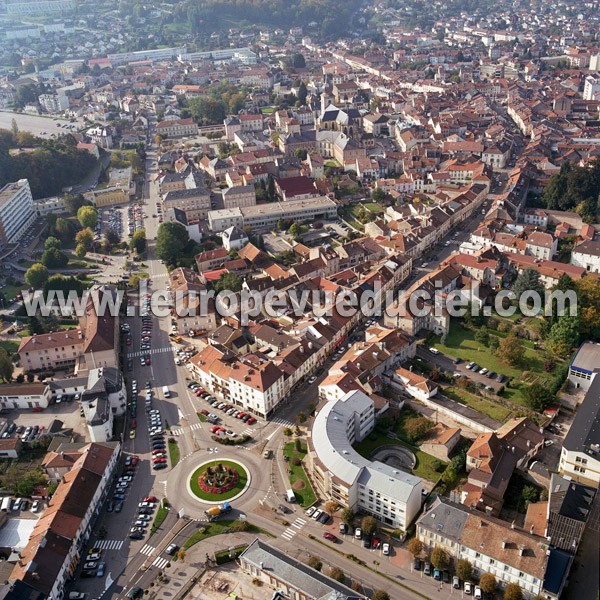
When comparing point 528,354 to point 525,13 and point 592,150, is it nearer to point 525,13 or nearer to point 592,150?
point 592,150

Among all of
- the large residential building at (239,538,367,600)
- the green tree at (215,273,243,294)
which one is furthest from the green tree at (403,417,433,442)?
the green tree at (215,273,243,294)

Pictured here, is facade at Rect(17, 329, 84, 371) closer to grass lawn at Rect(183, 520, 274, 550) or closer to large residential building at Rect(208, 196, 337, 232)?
grass lawn at Rect(183, 520, 274, 550)

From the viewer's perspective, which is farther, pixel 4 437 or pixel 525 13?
pixel 525 13

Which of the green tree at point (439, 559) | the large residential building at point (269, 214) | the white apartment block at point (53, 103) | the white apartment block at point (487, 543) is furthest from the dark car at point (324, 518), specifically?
the white apartment block at point (53, 103)

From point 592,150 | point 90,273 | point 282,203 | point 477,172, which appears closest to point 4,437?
point 90,273

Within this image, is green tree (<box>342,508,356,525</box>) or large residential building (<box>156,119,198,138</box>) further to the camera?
large residential building (<box>156,119,198,138</box>)

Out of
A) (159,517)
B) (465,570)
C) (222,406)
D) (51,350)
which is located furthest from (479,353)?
(51,350)

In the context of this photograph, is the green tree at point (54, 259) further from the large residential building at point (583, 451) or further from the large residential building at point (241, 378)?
the large residential building at point (583, 451)
